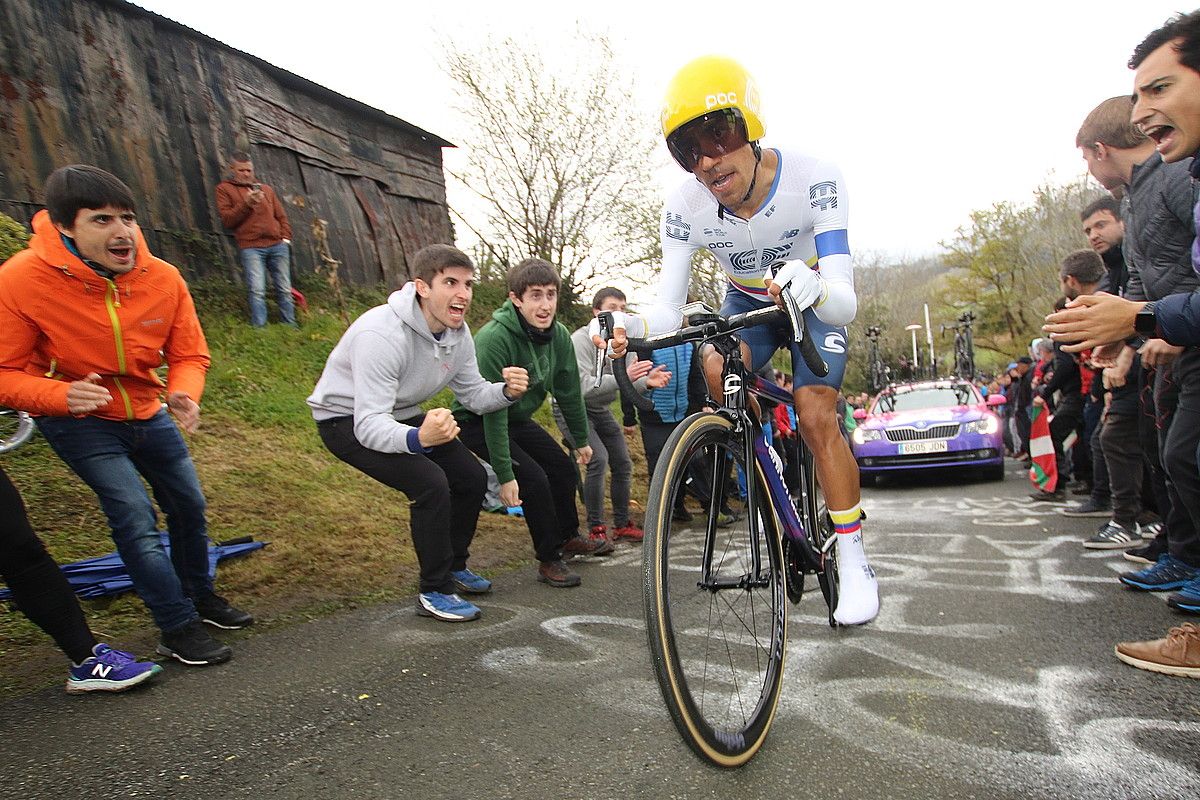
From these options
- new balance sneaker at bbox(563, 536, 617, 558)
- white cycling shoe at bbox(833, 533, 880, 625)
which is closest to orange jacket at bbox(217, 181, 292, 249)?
new balance sneaker at bbox(563, 536, 617, 558)

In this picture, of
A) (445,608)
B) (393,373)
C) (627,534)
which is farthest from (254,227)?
(445,608)

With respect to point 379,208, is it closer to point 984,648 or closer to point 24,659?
point 24,659

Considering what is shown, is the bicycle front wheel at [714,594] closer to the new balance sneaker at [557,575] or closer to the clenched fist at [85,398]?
the new balance sneaker at [557,575]

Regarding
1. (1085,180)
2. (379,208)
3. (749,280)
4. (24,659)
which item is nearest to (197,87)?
(379,208)

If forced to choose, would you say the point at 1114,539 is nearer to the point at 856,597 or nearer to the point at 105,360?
the point at 856,597

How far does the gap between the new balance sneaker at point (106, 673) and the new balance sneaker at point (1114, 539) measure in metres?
6.14

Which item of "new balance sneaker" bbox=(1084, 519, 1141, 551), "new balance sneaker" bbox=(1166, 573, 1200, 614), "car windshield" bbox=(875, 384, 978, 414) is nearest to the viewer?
"new balance sneaker" bbox=(1166, 573, 1200, 614)

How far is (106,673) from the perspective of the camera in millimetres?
3027

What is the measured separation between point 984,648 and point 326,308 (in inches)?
415

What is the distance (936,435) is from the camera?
11047mm

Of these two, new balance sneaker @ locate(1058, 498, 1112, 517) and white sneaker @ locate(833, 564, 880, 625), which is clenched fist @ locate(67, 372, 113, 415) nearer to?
white sneaker @ locate(833, 564, 880, 625)

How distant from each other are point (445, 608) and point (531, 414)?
1.64 metres

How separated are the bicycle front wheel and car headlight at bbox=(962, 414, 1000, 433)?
375 inches

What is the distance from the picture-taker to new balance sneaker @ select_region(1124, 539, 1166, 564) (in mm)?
4863
